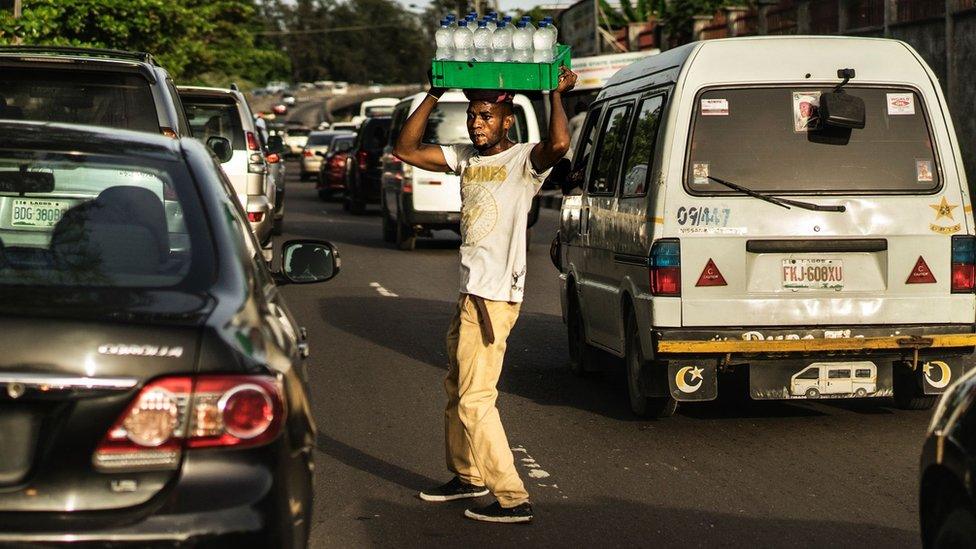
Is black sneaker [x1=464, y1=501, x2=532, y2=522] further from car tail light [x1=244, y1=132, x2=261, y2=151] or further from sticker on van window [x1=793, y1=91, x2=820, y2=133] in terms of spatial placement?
car tail light [x1=244, y1=132, x2=261, y2=151]

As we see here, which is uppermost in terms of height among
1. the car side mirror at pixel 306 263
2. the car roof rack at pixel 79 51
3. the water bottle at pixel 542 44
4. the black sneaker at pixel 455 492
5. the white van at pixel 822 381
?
the car roof rack at pixel 79 51

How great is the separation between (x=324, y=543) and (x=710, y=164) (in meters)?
3.22

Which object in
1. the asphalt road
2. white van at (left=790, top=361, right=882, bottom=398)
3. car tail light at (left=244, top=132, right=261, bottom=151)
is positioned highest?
car tail light at (left=244, top=132, right=261, bottom=151)

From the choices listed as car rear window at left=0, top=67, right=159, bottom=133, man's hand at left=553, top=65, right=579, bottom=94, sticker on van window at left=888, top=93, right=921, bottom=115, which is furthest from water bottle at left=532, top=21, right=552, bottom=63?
car rear window at left=0, top=67, right=159, bottom=133

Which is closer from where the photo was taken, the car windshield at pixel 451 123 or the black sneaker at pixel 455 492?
the black sneaker at pixel 455 492

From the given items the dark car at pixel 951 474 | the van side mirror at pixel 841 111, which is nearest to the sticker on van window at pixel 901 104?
the van side mirror at pixel 841 111

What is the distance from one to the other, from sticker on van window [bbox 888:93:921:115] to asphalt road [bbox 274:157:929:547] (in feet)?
5.48

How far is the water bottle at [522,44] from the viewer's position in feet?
24.3

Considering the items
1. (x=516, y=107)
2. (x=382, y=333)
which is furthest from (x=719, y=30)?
(x=382, y=333)

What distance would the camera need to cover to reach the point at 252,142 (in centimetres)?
1739

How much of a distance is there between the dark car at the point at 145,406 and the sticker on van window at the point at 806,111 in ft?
15.9

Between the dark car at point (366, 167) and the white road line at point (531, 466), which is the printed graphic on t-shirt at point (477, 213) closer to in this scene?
the white road line at point (531, 466)

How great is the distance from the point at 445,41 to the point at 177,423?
13.1 ft

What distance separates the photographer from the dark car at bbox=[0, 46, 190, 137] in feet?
30.0
